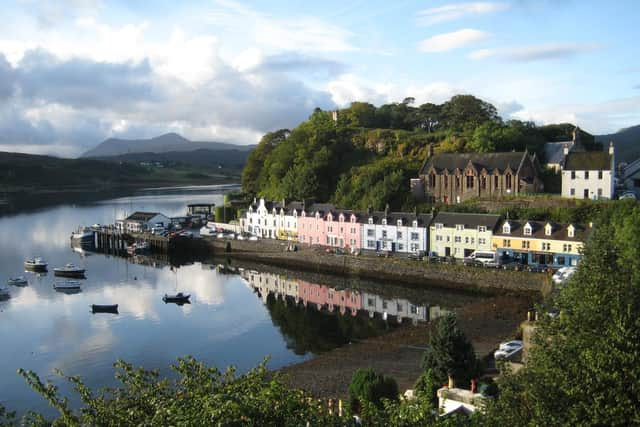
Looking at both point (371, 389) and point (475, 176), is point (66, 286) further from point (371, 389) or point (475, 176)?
point (475, 176)

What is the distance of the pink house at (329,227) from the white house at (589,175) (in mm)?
17624

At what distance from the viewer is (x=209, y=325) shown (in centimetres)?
3494

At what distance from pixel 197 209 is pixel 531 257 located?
62523 mm

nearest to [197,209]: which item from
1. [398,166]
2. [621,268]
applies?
[398,166]

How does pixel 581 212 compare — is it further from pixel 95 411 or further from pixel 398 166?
pixel 95 411

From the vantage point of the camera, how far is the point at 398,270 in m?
43.9

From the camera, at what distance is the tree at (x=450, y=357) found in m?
19.1

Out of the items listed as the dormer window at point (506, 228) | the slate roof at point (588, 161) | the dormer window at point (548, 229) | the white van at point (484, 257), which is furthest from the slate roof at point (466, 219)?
the slate roof at point (588, 161)

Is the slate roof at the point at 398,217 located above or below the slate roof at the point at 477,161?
below

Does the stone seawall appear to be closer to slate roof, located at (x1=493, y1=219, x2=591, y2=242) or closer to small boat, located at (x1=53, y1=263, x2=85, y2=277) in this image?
slate roof, located at (x1=493, y1=219, x2=591, y2=242)

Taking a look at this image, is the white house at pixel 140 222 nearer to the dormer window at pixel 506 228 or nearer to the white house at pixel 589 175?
the dormer window at pixel 506 228

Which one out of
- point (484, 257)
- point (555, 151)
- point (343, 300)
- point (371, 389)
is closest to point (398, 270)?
point (343, 300)

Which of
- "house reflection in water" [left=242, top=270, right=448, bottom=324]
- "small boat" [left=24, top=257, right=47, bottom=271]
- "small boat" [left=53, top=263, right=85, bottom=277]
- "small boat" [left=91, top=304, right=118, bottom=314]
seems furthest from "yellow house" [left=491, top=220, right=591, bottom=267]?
"small boat" [left=24, top=257, right=47, bottom=271]

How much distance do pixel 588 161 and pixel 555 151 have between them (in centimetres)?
824
